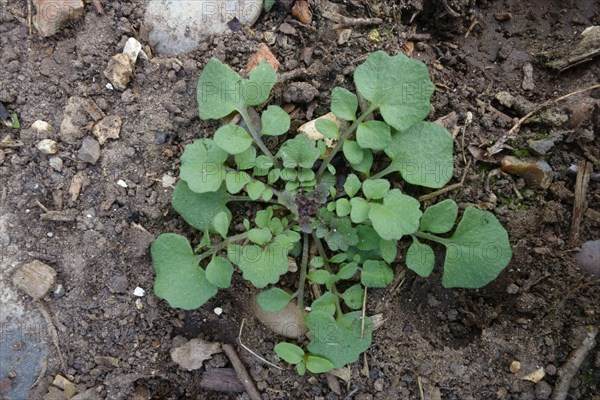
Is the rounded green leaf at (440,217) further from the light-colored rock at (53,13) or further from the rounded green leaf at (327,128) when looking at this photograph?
the light-colored rock at (53,13)

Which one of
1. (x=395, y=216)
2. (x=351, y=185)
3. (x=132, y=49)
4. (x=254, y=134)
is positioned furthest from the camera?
(x=132, y=49)

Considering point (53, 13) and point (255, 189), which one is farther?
point (53, 13)

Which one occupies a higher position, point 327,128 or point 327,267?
point 327,128

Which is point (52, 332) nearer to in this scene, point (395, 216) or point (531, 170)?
point (395, 216)

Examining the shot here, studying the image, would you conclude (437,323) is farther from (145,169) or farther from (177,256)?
(145,169)

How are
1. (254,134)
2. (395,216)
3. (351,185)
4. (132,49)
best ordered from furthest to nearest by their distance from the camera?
(132,49) < (254,134) < (351,185) < (395,216)

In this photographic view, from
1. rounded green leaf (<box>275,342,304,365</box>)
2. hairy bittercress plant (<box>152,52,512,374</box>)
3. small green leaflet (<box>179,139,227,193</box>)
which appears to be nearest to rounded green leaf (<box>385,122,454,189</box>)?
hairy bittercress plant (<box>152,52,512,374</box>)

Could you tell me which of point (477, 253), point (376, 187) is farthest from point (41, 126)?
point (477, 253)

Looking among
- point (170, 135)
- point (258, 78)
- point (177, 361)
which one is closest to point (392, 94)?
point (258, 78)

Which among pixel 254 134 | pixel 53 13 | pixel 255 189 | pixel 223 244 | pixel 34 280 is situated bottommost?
pixel 34 280
